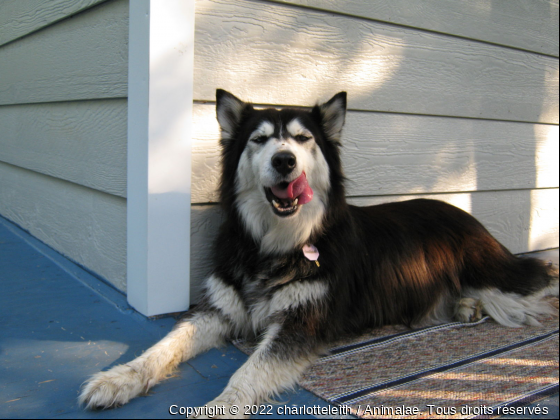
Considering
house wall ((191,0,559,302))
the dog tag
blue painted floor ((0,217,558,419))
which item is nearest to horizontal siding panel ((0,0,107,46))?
house wall ((191,0,559,302))

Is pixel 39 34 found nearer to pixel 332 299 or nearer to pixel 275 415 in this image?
pixel 332 299

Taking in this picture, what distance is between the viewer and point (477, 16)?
3.74m

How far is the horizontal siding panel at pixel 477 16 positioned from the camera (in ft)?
10.6

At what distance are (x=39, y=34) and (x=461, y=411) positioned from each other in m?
3.95

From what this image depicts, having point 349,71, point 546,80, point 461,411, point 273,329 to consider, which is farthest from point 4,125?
point 546,80

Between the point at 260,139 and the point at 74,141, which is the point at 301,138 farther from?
the point at 74,141

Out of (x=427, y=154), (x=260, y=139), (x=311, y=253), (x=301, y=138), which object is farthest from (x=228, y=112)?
(x=427, y=154)

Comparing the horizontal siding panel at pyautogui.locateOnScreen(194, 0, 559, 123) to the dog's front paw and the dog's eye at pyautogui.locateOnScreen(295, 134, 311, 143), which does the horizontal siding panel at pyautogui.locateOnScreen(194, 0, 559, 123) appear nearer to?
the dog's eye at pyautogui.locateOnScreen(295, 134, 311, 143)

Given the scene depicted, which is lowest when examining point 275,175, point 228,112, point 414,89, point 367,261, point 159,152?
point 367,261

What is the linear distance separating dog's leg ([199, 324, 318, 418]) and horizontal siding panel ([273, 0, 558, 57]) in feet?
6.66

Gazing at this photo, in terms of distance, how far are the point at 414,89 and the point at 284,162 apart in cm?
184

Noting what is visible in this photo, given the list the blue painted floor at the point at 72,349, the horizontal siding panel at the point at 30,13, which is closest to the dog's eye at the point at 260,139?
the blue painted floor at the point at 72,349

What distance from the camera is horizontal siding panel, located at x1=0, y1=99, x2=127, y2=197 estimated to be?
2.88 m

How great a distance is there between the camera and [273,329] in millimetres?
2283
